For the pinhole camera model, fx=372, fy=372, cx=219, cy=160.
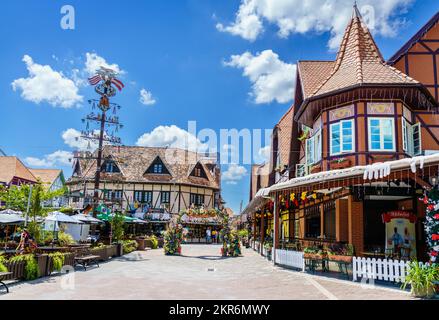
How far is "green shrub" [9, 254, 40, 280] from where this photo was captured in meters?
11.1

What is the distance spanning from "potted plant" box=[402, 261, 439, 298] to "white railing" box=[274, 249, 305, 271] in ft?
17.0

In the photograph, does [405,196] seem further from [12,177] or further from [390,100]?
[12,177]

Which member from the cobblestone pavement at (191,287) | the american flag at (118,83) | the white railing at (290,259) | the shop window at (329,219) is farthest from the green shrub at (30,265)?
the american flag at (118,83)

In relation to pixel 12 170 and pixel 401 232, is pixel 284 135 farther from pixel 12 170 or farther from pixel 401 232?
pixel 12 170

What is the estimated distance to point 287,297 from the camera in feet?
29.6

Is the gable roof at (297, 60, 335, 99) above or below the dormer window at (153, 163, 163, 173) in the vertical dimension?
above

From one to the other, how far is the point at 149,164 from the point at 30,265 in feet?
107

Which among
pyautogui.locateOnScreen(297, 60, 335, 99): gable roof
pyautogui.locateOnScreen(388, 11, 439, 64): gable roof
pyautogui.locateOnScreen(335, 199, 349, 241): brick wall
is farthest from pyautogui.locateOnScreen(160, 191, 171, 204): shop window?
pyautogui.locateOnScreen(388, 11, 439, 64): gable roof

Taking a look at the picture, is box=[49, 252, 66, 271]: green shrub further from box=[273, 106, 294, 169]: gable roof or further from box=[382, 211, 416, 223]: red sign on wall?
box=[273, 106, 294, 169]: gable roof

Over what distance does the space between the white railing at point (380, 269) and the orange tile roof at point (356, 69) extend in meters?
6.94

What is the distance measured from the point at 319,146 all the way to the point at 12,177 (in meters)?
36.1

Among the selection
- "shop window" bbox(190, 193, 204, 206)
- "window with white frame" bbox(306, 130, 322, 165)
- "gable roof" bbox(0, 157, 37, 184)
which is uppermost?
Result: "gable roof" bbox(0, 157, 37, 184)

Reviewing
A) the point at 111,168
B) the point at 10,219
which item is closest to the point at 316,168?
the point at 10,219
